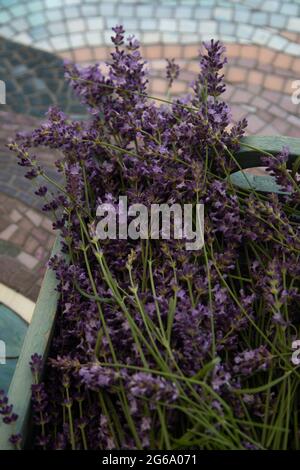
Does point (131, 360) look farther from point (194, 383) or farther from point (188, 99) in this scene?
point (188, 99)

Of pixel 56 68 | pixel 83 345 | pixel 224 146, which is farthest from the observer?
pixel 56 68

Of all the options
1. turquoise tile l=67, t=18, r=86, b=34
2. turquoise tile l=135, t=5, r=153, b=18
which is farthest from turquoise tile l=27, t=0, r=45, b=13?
turquoise tile l=135, t=5, r=153, b=18

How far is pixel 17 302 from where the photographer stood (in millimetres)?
2885

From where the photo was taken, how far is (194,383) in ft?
3.84

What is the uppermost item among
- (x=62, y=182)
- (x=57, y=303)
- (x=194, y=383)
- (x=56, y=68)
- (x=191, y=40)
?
(x=191, y=40)

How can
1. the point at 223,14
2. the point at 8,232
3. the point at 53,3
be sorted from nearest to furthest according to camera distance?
the point at 8,232, the point at 223,14, the point at 53,3

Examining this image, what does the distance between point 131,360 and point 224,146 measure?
560 millimetres

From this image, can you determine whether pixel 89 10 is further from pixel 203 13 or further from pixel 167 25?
pixel 203 13

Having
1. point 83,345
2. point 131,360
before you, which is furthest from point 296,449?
point 83,345

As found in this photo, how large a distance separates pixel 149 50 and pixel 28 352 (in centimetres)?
325

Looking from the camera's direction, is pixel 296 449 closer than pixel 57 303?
Yes

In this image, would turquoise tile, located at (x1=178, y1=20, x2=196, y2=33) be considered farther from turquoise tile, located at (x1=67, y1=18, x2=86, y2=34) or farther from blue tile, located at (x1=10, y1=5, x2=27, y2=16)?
blue tile, located at (x1=10, y1=5, x2=27, y2=16)

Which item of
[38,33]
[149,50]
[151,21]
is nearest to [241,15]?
[151,21]

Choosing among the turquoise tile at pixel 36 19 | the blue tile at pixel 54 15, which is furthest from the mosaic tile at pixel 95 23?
the turquoise tile at pixel 36 19
